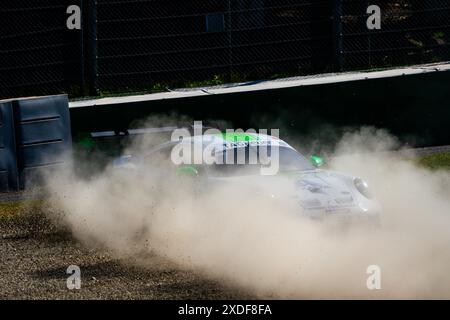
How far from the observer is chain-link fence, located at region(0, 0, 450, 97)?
14953 mm

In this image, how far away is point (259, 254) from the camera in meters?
8.44

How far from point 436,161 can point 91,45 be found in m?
5.47

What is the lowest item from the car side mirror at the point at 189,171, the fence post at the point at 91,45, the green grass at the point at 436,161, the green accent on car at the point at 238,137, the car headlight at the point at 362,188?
the green grass at the point at 436,161

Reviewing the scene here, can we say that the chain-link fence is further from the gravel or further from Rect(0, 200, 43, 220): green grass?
the gravel

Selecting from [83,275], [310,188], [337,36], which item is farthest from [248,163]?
[337,36]

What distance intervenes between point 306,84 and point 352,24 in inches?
90.0

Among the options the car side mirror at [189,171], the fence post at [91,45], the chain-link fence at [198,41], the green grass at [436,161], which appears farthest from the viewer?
the chain-link fence at [198,41]

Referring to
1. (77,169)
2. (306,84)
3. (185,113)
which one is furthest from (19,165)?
(306,84)

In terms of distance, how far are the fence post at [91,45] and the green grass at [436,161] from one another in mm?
5104

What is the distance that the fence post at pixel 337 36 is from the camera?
1545 cm

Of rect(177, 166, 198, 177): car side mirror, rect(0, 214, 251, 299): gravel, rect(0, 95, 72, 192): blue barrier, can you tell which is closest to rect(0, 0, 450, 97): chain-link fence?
rect(0, 95, 72, 192): blue barrier

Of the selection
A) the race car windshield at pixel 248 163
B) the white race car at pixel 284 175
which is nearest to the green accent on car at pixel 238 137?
the white race car at pixel 284 175

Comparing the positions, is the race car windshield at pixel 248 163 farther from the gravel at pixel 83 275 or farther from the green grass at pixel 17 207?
the green grass at pixel 17 207

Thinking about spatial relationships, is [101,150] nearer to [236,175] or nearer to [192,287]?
[236,175]
